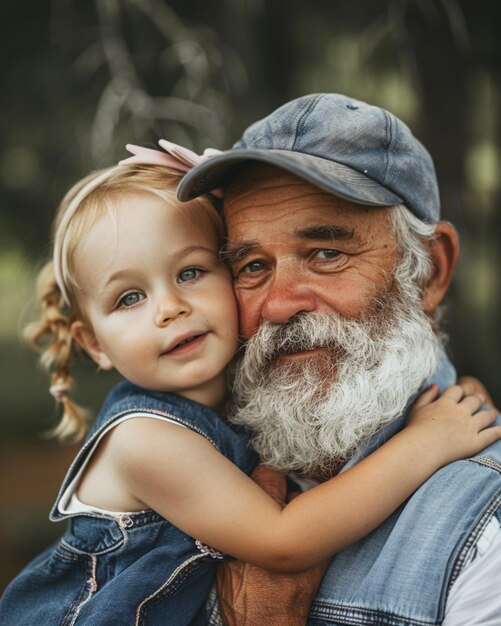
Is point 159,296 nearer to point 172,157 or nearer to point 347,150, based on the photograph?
point 172,157

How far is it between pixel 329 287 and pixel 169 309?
44 cm

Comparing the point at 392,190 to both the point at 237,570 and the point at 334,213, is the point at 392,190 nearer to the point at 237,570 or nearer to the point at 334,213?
the point at 334,213

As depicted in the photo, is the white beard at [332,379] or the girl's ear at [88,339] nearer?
the white beard at [332,379]

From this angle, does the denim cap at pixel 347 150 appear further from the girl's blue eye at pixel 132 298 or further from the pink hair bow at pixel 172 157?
the girl's blue eye at pixel 132 298

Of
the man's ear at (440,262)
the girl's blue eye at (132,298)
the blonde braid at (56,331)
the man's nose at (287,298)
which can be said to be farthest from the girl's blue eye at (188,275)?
the man's ear at (440,262)

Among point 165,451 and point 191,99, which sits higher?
point 191,99

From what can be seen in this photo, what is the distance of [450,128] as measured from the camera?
3.91 metres

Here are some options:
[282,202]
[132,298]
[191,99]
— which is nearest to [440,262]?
[282,202]

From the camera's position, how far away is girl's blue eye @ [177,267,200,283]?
2.07m

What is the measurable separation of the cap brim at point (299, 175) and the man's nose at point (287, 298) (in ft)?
0.89

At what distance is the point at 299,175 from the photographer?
5.93 feet

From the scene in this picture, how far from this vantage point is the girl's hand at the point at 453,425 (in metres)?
1.86

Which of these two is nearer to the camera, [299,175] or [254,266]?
[299,175]

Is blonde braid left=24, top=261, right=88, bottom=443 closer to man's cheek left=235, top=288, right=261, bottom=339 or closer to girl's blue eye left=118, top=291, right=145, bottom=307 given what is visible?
girl's blue eye left=118, top=291, right=145, bottom=307
